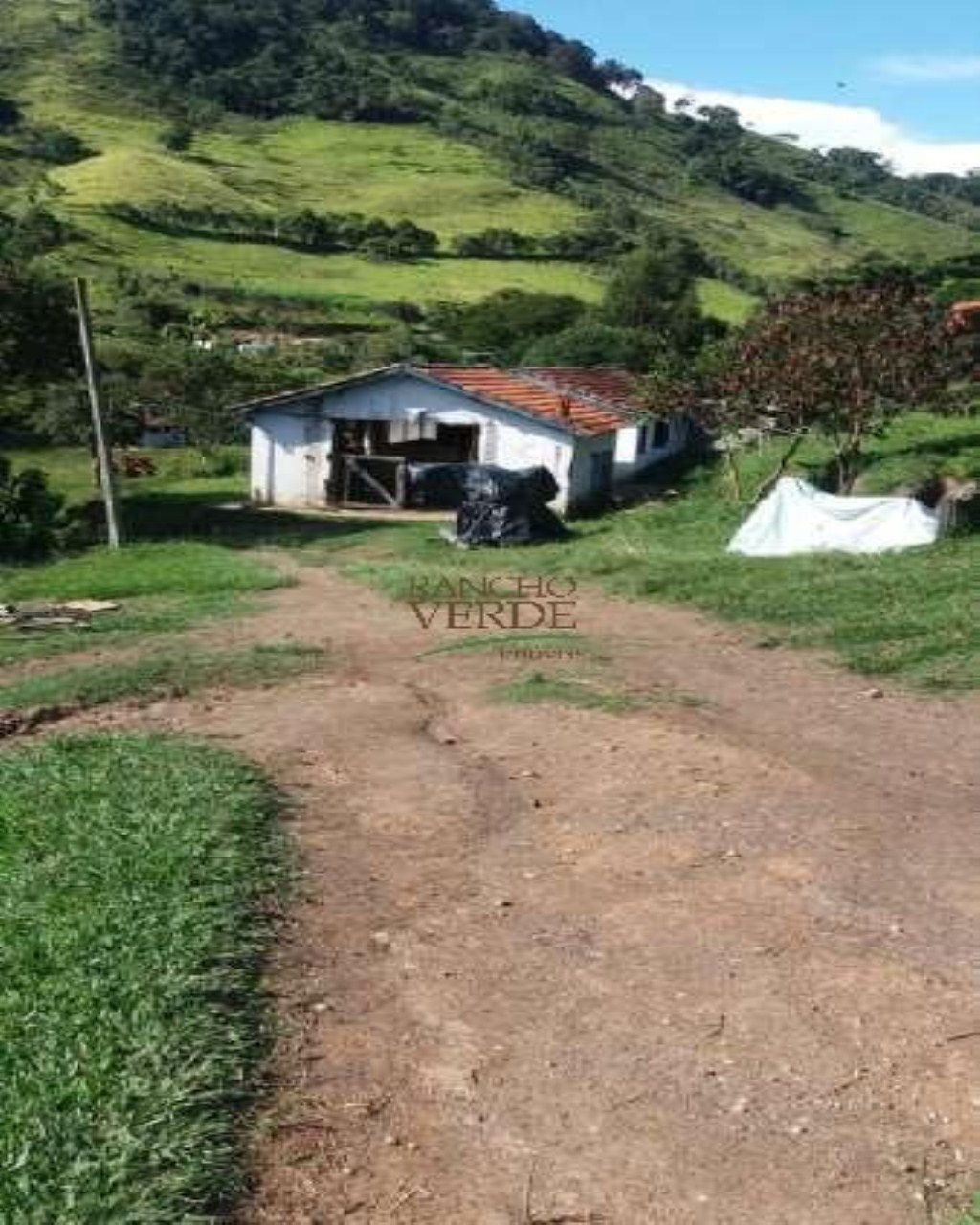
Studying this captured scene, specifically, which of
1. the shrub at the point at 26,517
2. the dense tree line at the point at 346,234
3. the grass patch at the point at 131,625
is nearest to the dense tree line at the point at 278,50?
the dense tree line at the point at 346,234

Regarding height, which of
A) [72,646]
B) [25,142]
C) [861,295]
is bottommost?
[72,646]

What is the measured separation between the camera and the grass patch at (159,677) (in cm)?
1367

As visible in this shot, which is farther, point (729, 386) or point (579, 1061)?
point (729, 386)

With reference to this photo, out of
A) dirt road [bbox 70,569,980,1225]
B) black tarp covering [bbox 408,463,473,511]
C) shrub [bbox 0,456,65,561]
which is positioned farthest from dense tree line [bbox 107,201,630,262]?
dirt road [bbox 70,569,980,1225]

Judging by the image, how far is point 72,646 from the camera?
16.5 metres

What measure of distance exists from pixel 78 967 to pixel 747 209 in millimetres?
153597

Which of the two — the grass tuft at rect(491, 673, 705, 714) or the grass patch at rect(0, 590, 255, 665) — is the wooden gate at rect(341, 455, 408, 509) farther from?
the grass tuft at rect(491, 673, 705, 714)

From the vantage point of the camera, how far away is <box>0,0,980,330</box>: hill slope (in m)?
81.3

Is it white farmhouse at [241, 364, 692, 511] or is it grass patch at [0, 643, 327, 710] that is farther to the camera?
white farmhouse at [241, 364, 692, 511]

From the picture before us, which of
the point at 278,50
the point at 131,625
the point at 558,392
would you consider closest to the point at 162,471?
the point at 558,392

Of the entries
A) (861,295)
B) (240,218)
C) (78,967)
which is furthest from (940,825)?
(240,218)

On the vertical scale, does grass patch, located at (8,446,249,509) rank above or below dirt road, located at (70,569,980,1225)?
below

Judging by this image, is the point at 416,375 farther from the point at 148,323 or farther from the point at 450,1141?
the point at 148,323

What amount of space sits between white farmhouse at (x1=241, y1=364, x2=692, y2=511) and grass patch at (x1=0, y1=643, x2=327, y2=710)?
15.8 meters
